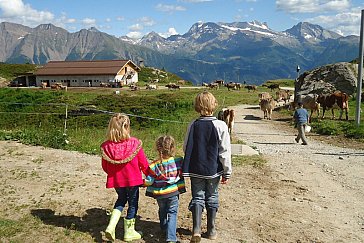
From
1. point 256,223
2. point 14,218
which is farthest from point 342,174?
point 14,218

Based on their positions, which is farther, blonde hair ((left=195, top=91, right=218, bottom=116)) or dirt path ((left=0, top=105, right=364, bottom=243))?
dirt path ((left=0, top=105, right=364, bottom=243))

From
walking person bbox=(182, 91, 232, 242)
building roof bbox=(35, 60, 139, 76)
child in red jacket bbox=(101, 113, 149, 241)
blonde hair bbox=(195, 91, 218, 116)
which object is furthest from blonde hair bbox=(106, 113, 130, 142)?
building roof bbox=(35, 60, 139, 76)

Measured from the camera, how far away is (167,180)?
210 inches

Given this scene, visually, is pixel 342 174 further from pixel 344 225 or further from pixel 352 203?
pixel 344 225

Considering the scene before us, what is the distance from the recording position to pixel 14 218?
20.4 ft

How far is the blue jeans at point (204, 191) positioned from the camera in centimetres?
538

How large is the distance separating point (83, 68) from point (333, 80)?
175ft

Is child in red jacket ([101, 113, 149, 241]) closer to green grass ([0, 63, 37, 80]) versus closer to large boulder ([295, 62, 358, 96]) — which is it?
large boulder ([295, 62, 358, 96])

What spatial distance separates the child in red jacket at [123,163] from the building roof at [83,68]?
60741mm

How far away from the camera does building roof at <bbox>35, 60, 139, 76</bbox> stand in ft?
218

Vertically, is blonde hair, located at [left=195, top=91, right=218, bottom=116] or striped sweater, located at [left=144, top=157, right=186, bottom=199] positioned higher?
blonde hair, located at [left=195, top=91, right=218, bottom=116]

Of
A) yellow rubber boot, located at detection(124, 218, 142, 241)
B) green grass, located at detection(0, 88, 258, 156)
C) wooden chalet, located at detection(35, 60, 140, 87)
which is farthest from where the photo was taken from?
wooden chalet, located at detection(35, 60, 140, 87)

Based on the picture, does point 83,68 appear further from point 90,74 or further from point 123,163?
point 123,163

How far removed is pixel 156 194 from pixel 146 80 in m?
70.8
